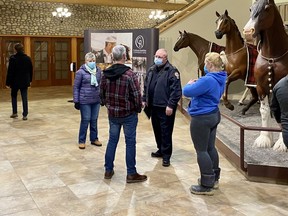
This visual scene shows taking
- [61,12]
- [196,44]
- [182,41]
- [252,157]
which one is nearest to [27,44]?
[61,12]

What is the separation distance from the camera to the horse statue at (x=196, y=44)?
8.41 metres

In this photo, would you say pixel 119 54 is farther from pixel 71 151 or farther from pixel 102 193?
pixel 71 151

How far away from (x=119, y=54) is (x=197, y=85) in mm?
887

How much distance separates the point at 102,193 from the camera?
3.64m

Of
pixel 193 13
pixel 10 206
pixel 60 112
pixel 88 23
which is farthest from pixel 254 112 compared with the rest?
pixel 88 23

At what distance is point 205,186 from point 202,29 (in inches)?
251

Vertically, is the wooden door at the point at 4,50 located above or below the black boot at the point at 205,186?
above

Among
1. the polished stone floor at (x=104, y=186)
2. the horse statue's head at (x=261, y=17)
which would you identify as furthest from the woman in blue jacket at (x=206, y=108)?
the horse statue's head at (x=261, y=17)

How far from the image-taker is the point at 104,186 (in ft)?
12.6

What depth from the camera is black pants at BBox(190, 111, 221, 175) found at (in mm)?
3406

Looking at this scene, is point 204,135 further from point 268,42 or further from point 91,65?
point 91,65

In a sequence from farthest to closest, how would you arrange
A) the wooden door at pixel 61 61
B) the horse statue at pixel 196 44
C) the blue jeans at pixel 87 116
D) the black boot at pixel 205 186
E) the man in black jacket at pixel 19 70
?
the wooden door at pixel 61 61 → the horse statue at pixel 196 44 → the man in black jacket at pixel 19 70 → the blue jeans at pixel 87 116 → the black boot at pixel 205 186

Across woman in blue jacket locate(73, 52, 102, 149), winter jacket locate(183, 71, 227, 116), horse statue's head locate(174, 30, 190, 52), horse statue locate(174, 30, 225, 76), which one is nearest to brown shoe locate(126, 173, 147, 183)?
winter jacket locate(183, 71, 227, 116)

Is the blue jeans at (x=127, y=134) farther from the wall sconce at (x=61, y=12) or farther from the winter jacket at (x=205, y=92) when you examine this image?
the wall sconce at (x=61, y=12)
